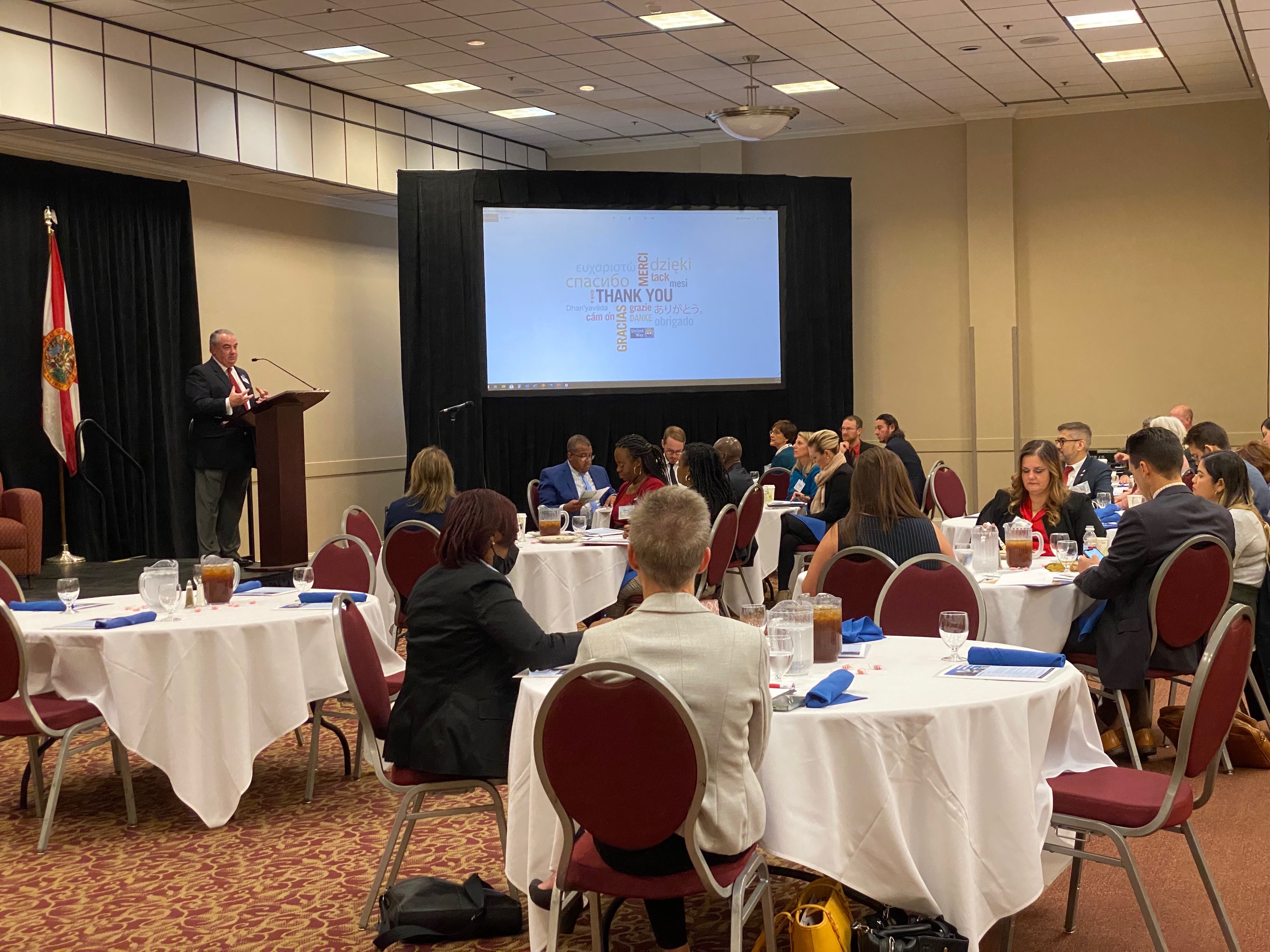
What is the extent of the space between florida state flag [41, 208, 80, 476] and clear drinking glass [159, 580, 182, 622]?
565cm

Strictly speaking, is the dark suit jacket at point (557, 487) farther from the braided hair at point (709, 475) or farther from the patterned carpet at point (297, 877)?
the patterned carpet at point (297, 877)

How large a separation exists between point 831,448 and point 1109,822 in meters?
5.77

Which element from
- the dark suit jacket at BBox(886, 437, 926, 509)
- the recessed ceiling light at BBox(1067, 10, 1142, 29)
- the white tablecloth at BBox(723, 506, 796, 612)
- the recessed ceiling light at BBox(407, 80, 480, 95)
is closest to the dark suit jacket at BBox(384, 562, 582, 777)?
the white tablecloth at BBox(723, 506, 796, 612)

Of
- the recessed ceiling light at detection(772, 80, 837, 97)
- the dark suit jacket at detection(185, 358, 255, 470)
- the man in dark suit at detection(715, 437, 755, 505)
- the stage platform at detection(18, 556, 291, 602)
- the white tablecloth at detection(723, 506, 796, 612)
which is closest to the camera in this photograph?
the man in dark suit at detection(715, 437, 755, 505)

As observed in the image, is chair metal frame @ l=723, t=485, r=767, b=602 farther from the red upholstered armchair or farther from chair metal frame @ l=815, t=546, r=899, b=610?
the red upholstered armchair

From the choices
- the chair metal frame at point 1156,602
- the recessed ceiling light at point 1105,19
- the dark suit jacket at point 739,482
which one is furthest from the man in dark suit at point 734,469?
the recessed ceiling light at point 1105,19

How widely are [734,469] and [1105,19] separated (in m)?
4.69

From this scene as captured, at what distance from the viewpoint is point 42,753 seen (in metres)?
5.02

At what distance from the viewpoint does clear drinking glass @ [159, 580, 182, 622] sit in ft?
15.8

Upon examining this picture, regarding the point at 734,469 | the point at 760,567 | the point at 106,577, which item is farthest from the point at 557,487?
the point at 106,577

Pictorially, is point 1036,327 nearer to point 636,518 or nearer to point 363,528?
point 363,528

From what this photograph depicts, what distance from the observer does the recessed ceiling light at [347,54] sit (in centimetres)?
1034

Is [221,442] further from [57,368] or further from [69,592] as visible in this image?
[69,592]

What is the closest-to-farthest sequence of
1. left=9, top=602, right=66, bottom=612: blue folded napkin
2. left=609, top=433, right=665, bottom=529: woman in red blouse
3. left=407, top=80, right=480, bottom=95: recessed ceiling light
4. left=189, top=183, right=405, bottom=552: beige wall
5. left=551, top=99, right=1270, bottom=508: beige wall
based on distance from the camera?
left=9, top=602, right=66, bottom=612: blue folded napkin → left=609, top=433, right=665, bottom=529: woman in red blouse → left=407, top=80, right=480, bottom=95: recessed ceiling light → left=189, top=183, right=405, bottom=552: beige wall → left=551, top=99, right=1270, bottom=508: beige wall
